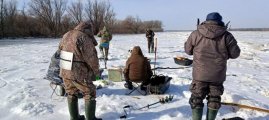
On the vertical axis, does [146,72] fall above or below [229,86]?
above

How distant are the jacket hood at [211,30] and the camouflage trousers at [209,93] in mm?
738

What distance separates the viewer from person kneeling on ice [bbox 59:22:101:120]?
486 cm

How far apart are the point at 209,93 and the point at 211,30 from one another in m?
0.99

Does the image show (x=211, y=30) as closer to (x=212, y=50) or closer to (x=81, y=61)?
(x=212, y=50)

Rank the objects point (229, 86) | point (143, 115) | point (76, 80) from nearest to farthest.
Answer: point (76, 80)
point (143, 115)
point (229, 86)

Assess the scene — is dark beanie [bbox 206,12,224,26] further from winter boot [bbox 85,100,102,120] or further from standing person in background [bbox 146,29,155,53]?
standing person in background [bbox 146,29,155,53]

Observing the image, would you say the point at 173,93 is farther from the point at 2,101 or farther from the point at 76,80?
the point at 2,101

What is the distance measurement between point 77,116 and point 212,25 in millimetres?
2566

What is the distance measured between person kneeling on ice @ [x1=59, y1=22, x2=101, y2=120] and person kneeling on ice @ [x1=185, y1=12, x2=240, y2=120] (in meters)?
1.50

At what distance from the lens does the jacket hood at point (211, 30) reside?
14.9 ft

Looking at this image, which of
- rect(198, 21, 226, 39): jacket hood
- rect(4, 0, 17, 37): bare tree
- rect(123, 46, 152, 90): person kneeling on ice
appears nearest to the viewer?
rect(198, 21, 226, 39): jacket hood

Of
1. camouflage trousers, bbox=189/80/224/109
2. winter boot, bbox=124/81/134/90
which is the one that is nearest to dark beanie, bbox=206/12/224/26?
camouflage trousers, bbox=189/80/224/109

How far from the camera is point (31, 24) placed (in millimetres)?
51812

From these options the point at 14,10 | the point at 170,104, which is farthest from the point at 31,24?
the point at 170,104
